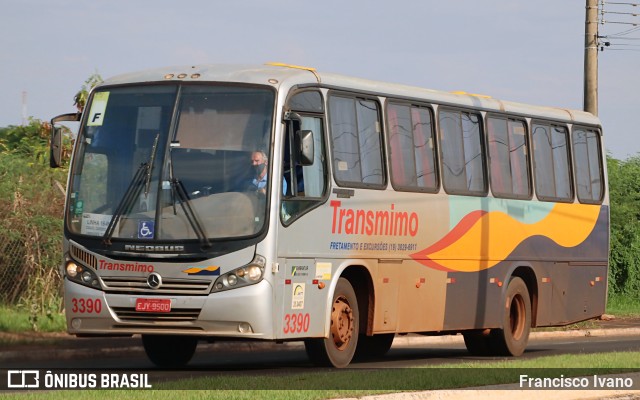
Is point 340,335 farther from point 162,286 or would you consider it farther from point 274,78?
point 274,78

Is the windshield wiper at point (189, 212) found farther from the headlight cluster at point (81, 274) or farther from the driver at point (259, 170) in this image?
the headlight cluster at point (81, 274)

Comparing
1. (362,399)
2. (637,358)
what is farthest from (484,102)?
(362,399)

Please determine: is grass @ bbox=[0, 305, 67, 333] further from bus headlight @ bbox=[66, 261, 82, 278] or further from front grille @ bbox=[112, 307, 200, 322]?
front grille @ bbox=[112, 307, 200, 322]

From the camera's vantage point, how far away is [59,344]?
65.0 ft

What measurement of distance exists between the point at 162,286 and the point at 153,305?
0.22 metres

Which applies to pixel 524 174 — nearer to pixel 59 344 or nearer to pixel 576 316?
pixel 576 316

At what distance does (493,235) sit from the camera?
20562 mm

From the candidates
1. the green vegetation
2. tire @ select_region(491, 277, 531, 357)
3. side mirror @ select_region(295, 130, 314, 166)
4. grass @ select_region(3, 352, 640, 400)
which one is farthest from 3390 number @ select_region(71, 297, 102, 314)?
tire @ select_region(491, 277, 531, 357)

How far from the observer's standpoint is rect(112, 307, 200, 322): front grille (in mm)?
15305

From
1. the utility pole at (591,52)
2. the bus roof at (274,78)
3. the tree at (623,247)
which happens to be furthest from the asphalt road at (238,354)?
the tree at (623,247)

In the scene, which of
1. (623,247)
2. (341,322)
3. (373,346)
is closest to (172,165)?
(341,322)

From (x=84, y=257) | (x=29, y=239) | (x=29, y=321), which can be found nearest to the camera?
(x=84, y=257)

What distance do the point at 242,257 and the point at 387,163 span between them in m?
3.31

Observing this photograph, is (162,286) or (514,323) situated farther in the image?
(514,323)
